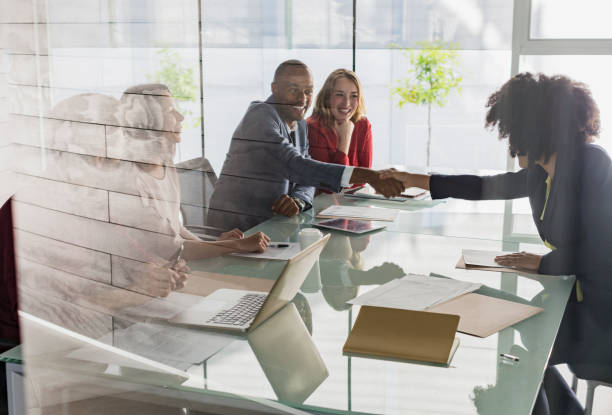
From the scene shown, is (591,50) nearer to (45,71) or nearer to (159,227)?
(159,227)

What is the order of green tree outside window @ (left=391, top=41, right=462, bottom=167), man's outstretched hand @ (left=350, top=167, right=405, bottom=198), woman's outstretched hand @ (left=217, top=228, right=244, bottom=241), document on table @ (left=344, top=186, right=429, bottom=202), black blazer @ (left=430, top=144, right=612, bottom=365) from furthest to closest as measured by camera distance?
1. document on table @ (left=344, top=186, right=429, bottom=202)
2. man's outstretched hand @ (left=350, top=167, right=405, bottom=198)
3. green tree outside window @ (left=391, top=41, right=462, bottom=167)
4. woman's outstretched hand @ (left=217, top=228, right=244, bottom=241)
5. black blazer @ (left=430, top=144, right=612, bottom=365)

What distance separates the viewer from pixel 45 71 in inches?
46.2

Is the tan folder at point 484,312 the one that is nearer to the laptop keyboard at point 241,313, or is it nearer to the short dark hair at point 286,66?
the laptop keyboard at point 241,313

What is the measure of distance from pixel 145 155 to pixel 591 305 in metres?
0.95

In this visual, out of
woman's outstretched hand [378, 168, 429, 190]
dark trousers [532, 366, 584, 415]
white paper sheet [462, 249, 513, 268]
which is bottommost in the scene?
dark trousers [532, 366, 584, 415]

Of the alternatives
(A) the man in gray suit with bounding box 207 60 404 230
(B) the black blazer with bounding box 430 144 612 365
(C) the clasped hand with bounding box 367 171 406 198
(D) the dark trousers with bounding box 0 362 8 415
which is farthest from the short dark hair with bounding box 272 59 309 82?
(D) the dark trousers with bounding box 0 362 8 415

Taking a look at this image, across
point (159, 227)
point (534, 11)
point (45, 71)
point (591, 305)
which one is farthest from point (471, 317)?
point (45, 71)

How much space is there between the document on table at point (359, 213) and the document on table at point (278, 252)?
10.5 inches

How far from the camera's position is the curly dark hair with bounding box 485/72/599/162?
1147 mm

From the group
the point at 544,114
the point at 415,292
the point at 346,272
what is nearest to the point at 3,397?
the point at 346,272

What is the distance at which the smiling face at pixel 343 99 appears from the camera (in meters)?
1.45

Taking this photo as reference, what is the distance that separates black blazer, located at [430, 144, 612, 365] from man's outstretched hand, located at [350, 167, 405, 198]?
37 cm

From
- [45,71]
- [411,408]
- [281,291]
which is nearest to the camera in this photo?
[411,408]

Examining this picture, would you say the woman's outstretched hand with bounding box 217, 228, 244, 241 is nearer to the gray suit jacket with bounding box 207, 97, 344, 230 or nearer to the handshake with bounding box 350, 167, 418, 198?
the gray suit jacket with bounding box 207, 97, 344, 230
